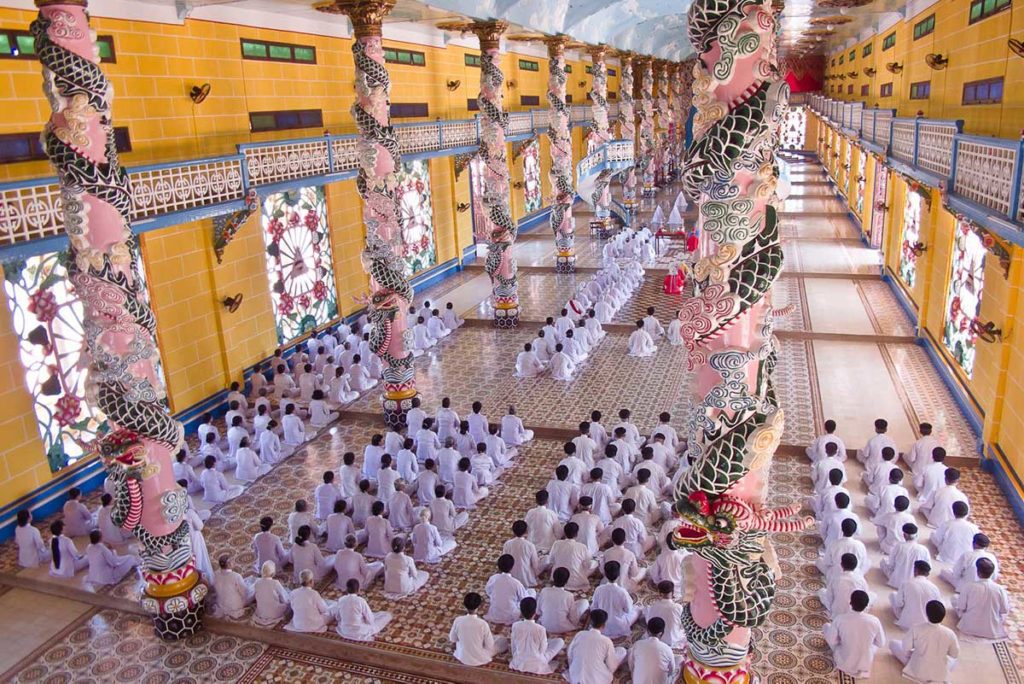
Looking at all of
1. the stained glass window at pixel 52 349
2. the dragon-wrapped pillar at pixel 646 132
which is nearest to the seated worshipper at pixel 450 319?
the stained glass window at pixel 52 349

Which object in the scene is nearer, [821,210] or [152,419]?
[152,419]

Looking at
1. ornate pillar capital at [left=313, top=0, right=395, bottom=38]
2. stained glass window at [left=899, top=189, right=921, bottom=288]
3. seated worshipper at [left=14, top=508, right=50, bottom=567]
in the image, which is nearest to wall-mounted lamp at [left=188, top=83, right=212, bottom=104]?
ornate pillar capital at [left=313, top=0, right=395, bottom=38]

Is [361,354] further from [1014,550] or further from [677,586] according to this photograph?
[1014,550]

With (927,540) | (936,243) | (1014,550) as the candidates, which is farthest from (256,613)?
(936,243)

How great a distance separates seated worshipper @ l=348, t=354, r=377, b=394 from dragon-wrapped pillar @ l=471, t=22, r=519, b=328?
152 inches

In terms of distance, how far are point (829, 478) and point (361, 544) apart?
18.5 ft

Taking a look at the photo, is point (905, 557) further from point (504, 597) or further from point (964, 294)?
point (964, 294)

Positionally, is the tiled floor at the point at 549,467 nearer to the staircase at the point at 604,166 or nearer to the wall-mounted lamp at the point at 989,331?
the wall-mounted lamp at the point at 989,331

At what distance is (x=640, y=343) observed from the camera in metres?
14.8

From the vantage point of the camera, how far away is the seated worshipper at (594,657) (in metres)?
6.60

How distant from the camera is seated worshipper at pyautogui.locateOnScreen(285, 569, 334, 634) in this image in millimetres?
7582

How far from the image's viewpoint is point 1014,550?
27.1ft

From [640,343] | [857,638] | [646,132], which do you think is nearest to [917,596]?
[857,638]

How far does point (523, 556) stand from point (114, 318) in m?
4.64
